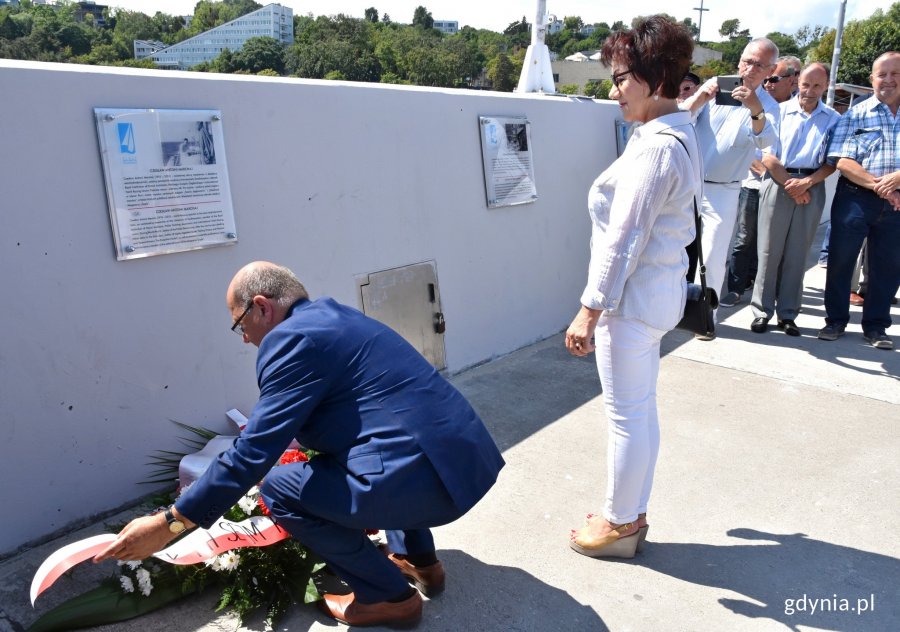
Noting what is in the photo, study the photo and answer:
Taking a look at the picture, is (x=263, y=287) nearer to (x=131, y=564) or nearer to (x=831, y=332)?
(x=131, y=564)

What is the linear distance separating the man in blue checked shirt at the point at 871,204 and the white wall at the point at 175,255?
262cm

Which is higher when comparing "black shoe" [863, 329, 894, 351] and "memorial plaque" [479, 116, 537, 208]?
"memorial plaque" [479, 116, 537, 208]

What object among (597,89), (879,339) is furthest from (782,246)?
(597,89)

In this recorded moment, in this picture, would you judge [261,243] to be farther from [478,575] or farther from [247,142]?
[478,575]

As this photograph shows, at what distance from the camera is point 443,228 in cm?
445

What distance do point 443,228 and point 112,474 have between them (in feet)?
7.81

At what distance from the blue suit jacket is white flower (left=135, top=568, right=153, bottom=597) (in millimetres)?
571

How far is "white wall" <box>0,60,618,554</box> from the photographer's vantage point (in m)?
2.62

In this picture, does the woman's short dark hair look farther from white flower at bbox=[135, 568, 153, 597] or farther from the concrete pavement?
white flower at bbox=[135, 568, 153, 597]

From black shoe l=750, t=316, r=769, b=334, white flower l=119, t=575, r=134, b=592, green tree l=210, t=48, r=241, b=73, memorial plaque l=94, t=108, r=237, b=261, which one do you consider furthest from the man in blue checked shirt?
green tree l=210, t=48, r=241, b=73

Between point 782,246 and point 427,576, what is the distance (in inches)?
177

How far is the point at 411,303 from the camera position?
167 inches

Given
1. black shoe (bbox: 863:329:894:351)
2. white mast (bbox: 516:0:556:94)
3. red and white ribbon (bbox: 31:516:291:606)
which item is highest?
white mast (bbox: 516:0:556:94)

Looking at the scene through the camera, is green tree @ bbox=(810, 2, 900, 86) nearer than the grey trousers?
No
